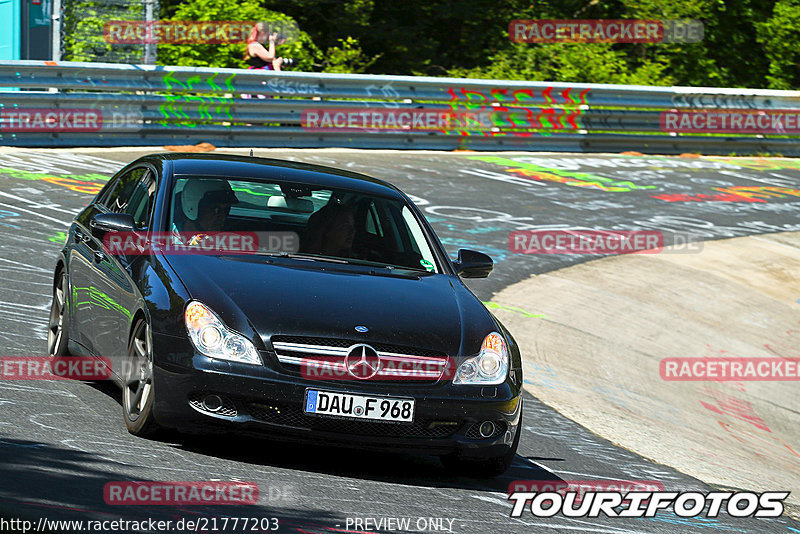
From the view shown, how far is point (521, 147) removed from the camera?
22.0 metres

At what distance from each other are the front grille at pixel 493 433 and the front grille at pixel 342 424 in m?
0.15

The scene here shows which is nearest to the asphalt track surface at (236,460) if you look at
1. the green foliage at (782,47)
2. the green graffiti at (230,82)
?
the green graffiti at (230,82)

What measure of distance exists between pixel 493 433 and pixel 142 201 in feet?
8.58

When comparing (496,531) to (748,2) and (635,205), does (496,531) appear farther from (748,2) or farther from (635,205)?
(748,2)

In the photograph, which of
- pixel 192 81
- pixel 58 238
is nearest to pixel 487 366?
pixel 58 238

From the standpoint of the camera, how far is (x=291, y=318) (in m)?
6.21

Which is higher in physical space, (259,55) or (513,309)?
(259,55)

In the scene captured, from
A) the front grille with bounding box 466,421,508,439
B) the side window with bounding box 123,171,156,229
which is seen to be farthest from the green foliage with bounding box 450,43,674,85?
the front grille with bounding box 466,421,508,439

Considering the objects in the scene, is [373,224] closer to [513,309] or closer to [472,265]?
[472,265]

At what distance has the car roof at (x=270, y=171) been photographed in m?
7.67

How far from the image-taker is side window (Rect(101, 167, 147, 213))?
8016mm

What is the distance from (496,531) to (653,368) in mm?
6376

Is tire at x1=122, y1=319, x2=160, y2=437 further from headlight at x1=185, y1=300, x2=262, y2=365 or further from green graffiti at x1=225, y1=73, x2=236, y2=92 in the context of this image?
green graffiti at x1=225, y1=73, x2=236, y2=92

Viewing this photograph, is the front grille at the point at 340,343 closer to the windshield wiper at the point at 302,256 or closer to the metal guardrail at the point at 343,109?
the windshield wiper at the point at 302,256
